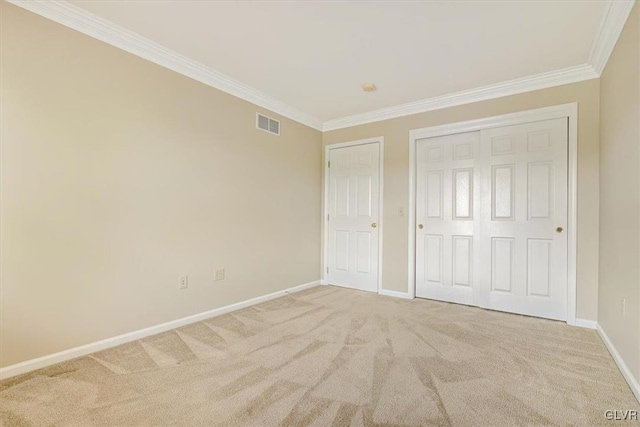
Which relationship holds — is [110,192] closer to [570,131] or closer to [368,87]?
[368,87]

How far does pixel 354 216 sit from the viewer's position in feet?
14.5

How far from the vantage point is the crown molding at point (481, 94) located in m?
2.94

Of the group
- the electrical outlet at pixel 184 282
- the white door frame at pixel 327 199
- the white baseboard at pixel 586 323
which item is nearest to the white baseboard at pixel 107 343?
the electrical outlet at pixel 184 282

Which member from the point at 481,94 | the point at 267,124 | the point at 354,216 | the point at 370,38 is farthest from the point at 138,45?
the point at 481,94

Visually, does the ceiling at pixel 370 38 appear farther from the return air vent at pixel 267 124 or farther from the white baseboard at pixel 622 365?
the white baseboard at pixel 622 365

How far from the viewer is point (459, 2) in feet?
6.72

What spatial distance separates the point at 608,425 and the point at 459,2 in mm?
2629

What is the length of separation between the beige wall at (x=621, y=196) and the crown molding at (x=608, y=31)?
0.07 m

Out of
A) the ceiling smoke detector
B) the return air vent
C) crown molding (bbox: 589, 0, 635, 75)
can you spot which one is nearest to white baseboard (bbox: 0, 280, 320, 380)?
the return air vent

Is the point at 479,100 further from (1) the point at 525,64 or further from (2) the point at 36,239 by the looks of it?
(2) the point at 36,239

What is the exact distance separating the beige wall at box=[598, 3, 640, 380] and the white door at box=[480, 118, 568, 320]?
355 mm

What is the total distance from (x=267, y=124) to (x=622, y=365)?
12.7 ft

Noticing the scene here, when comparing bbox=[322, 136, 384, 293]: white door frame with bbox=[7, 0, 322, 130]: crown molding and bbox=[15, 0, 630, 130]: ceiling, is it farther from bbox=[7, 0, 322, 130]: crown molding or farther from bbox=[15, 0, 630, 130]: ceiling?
bbox=[7, 0, 322, 130]: crown molding

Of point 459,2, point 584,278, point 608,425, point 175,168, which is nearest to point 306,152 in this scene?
point 175,168
